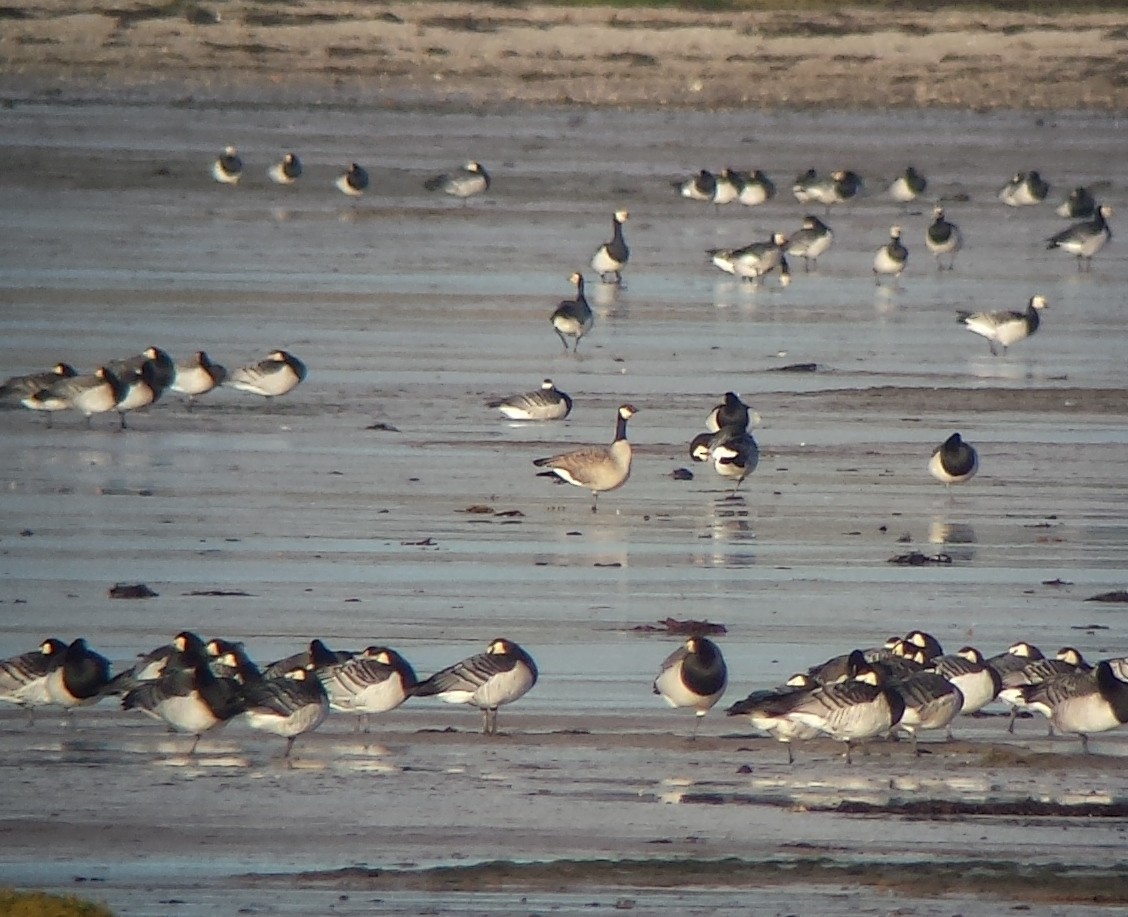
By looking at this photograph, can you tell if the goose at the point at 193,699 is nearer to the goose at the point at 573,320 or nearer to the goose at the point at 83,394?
the goose at the point at 83,394

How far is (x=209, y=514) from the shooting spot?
595 inches

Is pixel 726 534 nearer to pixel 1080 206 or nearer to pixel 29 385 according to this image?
pixel 29 385

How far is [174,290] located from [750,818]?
54.0 feet

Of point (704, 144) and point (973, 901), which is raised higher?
point (704, 144)

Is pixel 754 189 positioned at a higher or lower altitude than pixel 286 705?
higher

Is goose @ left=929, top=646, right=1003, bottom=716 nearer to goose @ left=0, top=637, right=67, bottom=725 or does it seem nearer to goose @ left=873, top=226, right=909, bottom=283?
goose @ left=0, top=637, right=67, bottom=725

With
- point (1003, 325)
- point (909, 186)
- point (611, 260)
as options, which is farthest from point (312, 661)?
point (909, 186)

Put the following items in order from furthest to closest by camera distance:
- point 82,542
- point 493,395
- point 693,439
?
point 493,395, point 693,439, point 82,542

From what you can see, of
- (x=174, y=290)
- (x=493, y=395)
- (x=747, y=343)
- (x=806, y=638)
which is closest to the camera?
(x=806, y=638)

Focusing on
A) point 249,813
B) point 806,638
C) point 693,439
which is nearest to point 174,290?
point 693,439

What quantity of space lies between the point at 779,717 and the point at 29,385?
9345mm

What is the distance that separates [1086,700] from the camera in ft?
35.0

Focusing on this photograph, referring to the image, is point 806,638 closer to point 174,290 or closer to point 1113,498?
point 1113,498

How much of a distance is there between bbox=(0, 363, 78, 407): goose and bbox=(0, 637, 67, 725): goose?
24.0ft
